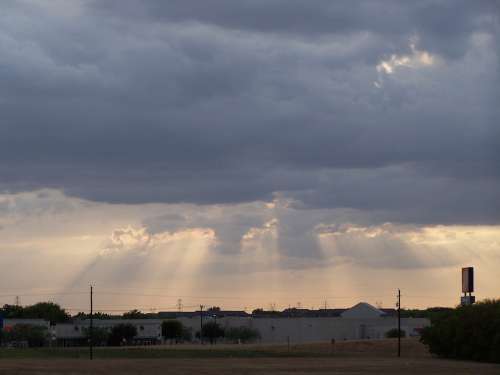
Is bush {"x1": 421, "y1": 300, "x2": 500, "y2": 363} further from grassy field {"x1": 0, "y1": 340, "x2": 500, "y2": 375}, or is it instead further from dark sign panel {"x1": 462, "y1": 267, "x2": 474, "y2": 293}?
dark sign panel {"x1": 462, "y1": 267, "x2": 474, "y2": 293}

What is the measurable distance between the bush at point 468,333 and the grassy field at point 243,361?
308cm

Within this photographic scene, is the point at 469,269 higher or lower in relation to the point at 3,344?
higher

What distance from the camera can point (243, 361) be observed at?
107m

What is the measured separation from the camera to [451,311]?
390 ft

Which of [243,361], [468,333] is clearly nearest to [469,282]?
[468,333]

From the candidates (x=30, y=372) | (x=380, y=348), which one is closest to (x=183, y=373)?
(x=30, y=372)

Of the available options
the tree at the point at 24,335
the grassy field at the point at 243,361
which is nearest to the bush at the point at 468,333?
the grassy field at the point at 243,361

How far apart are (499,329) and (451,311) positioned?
48.0 ft

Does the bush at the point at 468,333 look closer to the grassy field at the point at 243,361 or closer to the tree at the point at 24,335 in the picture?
the grassy field at the point at 243,361

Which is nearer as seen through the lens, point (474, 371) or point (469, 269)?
point (474, 371)

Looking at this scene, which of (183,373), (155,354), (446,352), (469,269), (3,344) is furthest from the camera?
(3,344)

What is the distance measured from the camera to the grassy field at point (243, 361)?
263 ft

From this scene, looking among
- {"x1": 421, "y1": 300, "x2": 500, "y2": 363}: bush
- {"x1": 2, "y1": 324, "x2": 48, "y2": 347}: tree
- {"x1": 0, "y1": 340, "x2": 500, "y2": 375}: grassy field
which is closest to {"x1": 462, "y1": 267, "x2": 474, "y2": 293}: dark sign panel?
{"x1": 0, "y1": 340, "x2": 500, "y2": 375}: grassy field

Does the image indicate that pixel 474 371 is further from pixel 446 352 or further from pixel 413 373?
pixel 446 352
